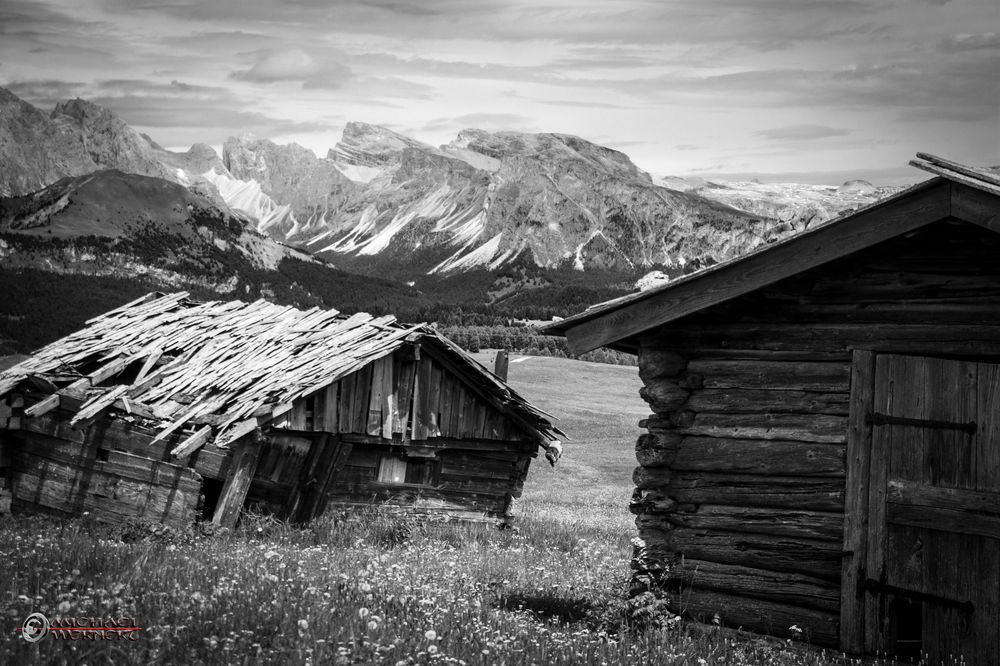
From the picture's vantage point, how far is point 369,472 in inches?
633

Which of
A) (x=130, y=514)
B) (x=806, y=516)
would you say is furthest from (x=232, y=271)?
(x=806, y=516)

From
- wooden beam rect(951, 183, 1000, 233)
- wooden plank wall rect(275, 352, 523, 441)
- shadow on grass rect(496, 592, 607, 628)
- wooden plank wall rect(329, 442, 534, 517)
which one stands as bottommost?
shadow on grass rect(496, 592, 607, 628)

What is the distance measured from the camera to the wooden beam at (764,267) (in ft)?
23.5

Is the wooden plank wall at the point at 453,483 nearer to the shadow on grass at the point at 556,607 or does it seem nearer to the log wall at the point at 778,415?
the shadow on grass at the point at 556,607

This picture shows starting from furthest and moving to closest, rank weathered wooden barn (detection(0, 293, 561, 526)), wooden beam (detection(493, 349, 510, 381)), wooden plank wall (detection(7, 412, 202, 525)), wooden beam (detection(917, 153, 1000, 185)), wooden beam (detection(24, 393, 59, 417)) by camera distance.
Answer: wooden beam (detection(493, 349, 510, 381)) < wooden beam (detection(24, 393, 59, 417)) < wooden plank wall (detection(7, 412, 202, 525)) < weathered wooden barn (detection(0, 293, 561, 526)) < wooden beam (detection(917, 153, 1000, 185))

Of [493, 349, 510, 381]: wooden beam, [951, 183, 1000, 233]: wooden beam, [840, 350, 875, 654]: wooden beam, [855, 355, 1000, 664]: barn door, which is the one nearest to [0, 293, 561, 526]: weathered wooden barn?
[493, 349, 510, 381]: wooden beam

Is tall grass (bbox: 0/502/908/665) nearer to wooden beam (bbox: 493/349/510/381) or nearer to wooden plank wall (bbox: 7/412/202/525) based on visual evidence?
wooden plank wall (bbox: 7/412/202/525)

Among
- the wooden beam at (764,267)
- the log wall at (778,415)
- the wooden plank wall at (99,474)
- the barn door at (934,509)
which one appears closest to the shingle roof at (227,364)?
the wooden plank wall at (99,474)

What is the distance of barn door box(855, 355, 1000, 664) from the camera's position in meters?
6.91

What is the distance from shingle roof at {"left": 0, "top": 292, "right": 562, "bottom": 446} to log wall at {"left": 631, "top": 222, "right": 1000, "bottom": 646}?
7403 millimetres

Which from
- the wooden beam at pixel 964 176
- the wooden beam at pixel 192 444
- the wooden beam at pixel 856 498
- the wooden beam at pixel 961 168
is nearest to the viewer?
the wooden beam at pixel 964 176

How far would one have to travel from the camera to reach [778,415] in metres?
8.03

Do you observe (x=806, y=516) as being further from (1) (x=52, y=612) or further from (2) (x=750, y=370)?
(1) (x=52, y=612)

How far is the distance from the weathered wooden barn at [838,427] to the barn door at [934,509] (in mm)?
13
